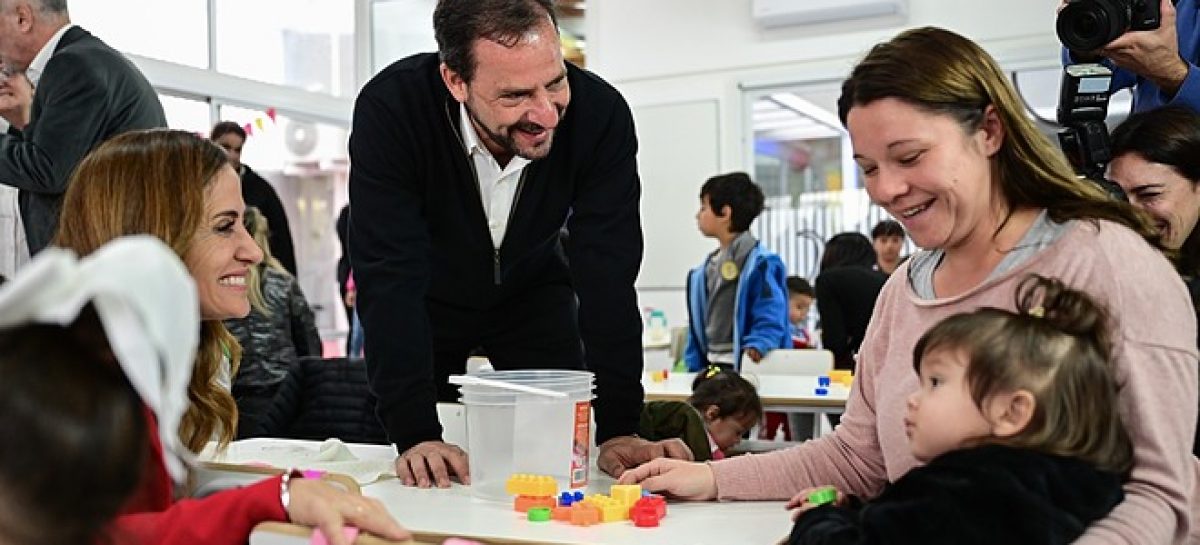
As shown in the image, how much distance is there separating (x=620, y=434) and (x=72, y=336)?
1315mm

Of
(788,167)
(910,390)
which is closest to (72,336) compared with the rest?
(910,390)

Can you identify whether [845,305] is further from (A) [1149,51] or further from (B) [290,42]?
(B) [290,42]

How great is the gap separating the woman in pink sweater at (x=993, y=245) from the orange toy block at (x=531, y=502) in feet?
0.53

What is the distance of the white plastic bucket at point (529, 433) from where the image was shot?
1773mm

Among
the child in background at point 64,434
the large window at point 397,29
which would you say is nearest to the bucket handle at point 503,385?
the child in background at point 64,434

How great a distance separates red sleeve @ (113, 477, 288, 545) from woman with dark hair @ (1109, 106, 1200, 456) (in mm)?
1640

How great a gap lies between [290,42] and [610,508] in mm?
7078

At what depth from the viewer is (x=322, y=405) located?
11.8 ft

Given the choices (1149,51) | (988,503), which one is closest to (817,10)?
(1149,51)

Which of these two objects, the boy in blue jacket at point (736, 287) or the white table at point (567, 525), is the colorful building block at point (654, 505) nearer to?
the white table at point (567, 525)

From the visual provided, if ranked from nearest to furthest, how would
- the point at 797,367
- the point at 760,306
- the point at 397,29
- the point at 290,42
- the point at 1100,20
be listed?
the point at 1100,20
the point at 797,367
the point at 760,306
the point at 290,42
the point at 397,29

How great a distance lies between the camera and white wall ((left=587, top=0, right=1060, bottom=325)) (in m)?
7.11

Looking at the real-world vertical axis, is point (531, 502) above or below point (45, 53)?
below

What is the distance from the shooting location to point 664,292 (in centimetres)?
805
